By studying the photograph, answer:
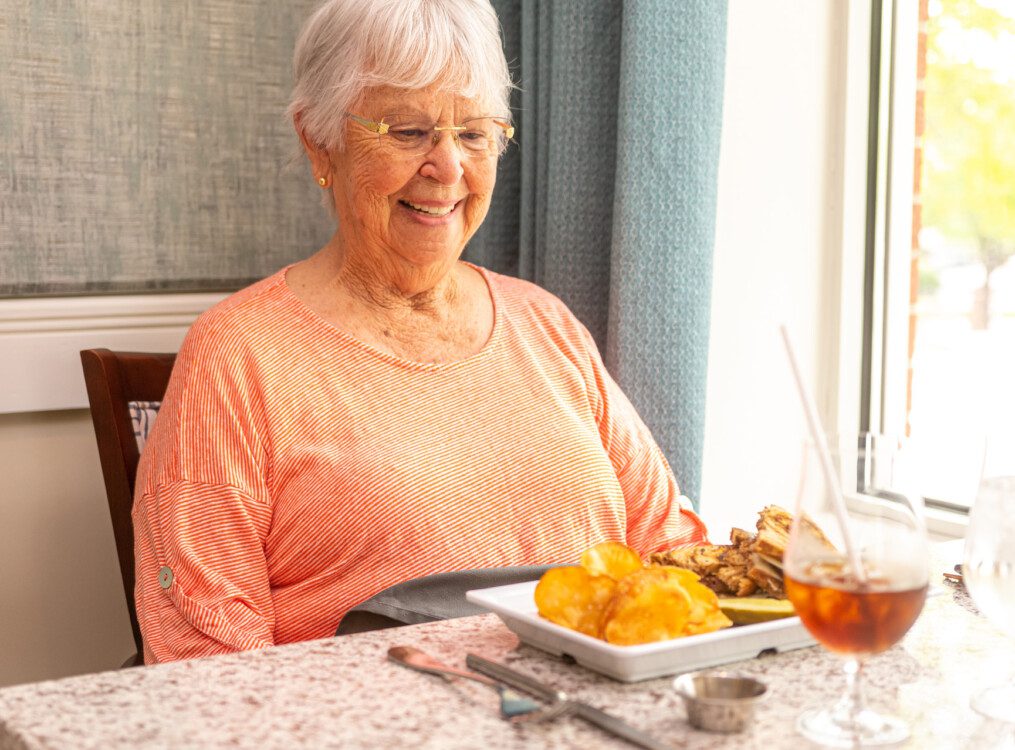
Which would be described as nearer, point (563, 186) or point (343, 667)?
point (343, 667)

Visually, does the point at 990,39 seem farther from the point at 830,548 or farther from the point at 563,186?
the point at 830,548

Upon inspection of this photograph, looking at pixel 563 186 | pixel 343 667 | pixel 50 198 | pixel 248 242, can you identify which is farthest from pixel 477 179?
pixel 343 667

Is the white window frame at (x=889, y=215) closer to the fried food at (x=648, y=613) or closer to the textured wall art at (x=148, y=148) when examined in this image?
the textured wall art at (x=148, y=148)

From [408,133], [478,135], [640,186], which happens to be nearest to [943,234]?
[640,186]

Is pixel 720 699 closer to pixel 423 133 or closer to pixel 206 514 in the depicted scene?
pixel 206 514

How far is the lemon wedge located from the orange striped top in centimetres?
54

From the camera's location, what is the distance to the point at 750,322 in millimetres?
2191

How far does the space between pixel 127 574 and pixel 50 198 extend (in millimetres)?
604

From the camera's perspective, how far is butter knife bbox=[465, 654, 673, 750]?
2.62 ft

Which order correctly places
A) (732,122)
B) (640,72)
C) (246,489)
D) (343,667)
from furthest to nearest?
(732,122)
(640,72)
(246,489)
(343,667)

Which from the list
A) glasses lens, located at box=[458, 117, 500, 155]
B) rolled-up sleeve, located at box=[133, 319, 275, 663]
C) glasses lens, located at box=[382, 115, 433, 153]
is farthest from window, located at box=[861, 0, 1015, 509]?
rolled-up sleeve, located at box=[133, 319, 275, 663]

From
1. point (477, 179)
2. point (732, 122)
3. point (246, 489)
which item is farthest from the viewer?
point (732, 122)

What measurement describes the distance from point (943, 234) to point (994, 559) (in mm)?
1380

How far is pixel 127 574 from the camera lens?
5.70ft
